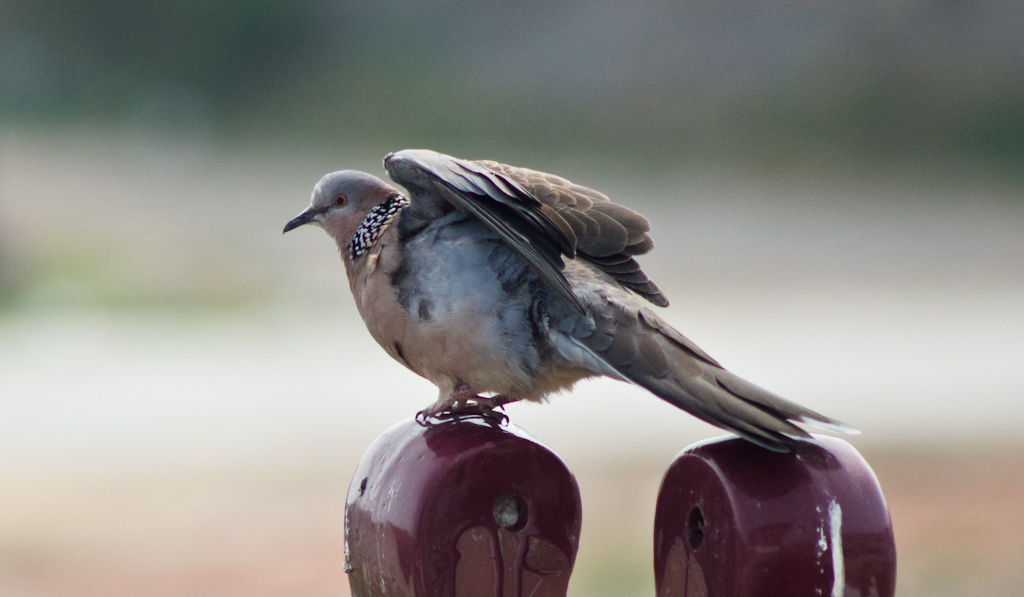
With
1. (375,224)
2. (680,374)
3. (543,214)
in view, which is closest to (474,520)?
(680,374)

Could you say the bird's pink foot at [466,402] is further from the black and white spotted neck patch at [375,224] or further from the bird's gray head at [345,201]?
the bird's gray head at [345,201]

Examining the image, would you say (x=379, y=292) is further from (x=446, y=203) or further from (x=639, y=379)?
(x=639, y=379)

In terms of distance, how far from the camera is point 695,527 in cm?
192

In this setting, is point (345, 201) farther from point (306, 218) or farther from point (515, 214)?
point (515, 214)

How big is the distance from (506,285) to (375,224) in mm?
582

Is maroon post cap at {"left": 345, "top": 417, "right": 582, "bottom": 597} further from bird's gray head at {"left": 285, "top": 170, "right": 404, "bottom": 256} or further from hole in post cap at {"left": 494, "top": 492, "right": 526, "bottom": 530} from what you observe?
bird's gray head at {"left": 285, "top": 170, "right": 404, "bottom": 256}

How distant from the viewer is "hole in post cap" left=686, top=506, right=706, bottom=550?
6.23 feet

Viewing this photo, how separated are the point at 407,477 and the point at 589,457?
18.9 feet

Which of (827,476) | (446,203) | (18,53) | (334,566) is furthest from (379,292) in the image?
(18,53)

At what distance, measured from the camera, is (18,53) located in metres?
18.7

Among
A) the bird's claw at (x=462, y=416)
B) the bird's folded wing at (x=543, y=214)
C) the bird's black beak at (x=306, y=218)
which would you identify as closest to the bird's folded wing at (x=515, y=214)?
the bird's folded wing at (x=543, y=214)

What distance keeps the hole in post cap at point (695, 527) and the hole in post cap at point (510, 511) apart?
0.30 m

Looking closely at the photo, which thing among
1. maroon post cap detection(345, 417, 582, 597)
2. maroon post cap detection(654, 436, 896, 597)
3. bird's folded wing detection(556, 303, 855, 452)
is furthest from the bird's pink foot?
maroon post cap detection(654, 436, 896, 597)

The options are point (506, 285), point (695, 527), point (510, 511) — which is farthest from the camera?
point (506, 285)
